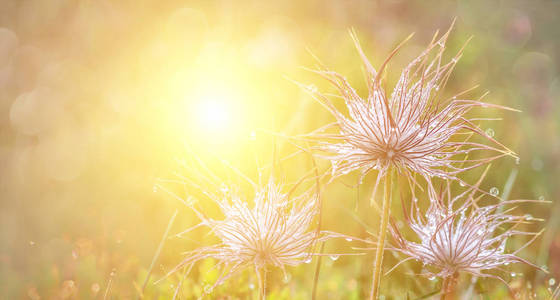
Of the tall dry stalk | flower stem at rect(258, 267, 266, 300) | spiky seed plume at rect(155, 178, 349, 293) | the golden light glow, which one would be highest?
the golden light glow

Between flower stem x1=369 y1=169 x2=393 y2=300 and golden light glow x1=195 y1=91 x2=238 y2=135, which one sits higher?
golden light glow x1=195 y1=91 x2=238 y2=135

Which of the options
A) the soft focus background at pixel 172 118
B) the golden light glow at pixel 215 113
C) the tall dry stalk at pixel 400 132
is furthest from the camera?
the golden light glow at pixel 215 113

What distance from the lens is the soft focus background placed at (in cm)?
254

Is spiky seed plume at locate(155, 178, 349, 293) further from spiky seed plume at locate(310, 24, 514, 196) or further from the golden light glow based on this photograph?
the golden light glow

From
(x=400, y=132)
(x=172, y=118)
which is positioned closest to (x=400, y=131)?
(x=400, y=132)

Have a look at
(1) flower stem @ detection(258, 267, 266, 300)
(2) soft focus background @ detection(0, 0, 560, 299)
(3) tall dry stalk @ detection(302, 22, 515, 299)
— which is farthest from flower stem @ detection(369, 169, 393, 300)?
(2) soft focus background @ detection(0, 0, 560, 299)

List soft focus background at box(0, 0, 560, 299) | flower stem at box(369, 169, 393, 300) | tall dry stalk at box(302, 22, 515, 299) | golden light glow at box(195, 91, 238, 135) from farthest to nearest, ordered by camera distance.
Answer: golden light glow at box(195, 91, 238, 135)
soft focus background at box(0, 0, 560, 299)
tall dry stalk at box(302, 22, 515, 299)
flower stem at box(369, 169, 393, 300)

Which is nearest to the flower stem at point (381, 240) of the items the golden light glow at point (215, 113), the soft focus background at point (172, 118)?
the soft focus background at point (172, 118)

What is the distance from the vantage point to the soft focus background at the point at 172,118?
8.32ft

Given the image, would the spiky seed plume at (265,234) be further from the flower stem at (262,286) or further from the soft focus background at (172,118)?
the soft focus background at (172,118)

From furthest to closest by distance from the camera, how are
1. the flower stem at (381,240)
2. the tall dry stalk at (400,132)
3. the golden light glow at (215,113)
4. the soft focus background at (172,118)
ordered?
1. the golden light glow at (215,113)
2. the soft focus background at (172,118)
3. the tall dry stalk at (400,132)
4. the flower stem at (381,240)

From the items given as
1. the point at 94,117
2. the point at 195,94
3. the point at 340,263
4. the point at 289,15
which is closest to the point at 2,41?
the point at 94,117

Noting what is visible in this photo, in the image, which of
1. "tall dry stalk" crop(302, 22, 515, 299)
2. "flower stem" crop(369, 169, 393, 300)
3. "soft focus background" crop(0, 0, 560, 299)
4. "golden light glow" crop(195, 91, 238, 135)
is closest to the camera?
"flower stem" crop(369, 169, 393, 300)

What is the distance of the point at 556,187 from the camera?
452 centimetres
